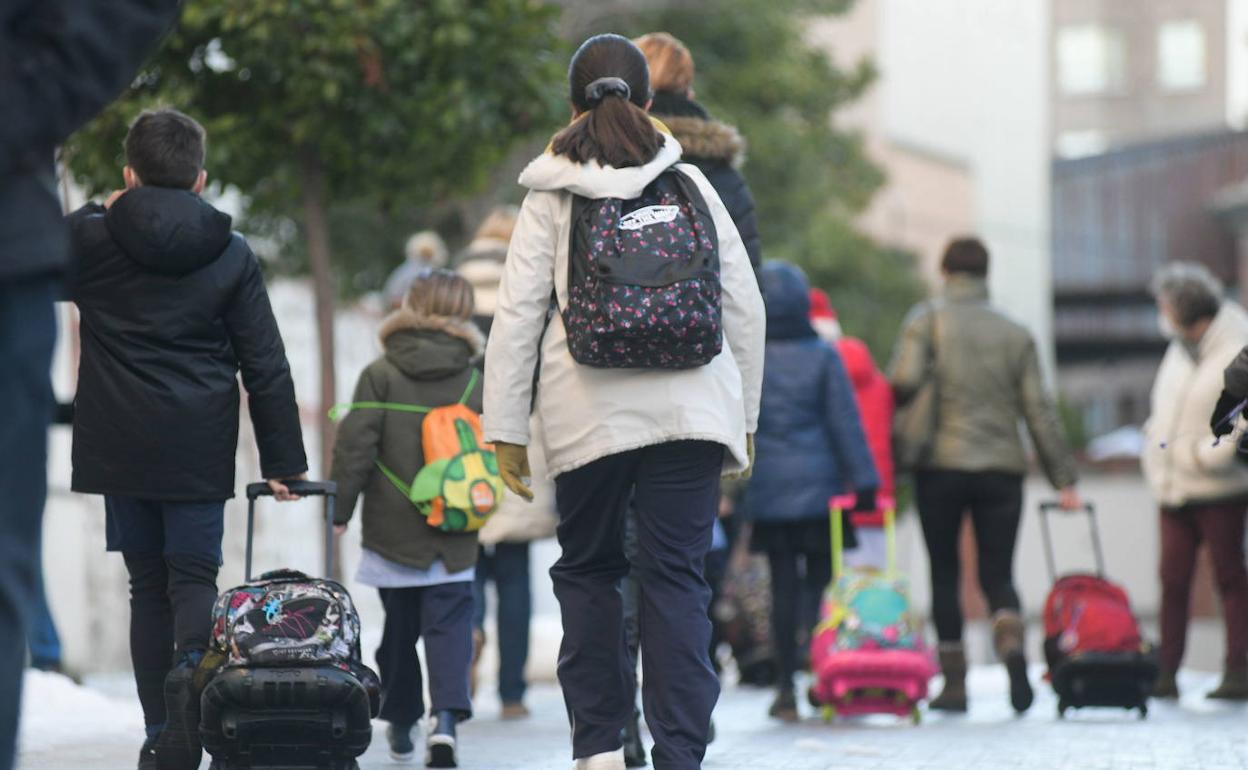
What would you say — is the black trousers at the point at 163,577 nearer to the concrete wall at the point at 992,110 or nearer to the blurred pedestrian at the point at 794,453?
the blurred pedestrian at the point at 794,453

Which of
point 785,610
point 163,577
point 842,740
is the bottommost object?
point 842,740

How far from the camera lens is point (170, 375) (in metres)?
6.28

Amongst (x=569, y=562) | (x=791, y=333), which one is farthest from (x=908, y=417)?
(x=569, y=562)

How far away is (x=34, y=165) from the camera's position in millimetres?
3977

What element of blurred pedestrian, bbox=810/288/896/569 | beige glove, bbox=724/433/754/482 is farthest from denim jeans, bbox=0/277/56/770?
blurred pedestrian, bbox=810/288/896/569

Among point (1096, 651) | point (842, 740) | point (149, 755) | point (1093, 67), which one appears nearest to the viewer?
point (149, 755)

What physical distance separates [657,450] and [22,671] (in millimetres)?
2418

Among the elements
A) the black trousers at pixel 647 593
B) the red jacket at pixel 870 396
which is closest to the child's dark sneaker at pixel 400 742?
the black trousers at pixel 647 593

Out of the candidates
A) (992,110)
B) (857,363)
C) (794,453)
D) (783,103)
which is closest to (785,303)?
(794,453)

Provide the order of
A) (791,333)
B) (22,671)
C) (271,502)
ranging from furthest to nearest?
1. (271,502)
2. (791,333)
3. (22,671)

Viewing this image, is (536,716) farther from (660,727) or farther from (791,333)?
(660,727)

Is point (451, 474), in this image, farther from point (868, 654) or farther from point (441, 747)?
point (868, 654)

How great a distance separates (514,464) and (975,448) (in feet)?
13.8

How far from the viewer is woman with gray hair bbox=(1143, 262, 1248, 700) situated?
10.7 metres
